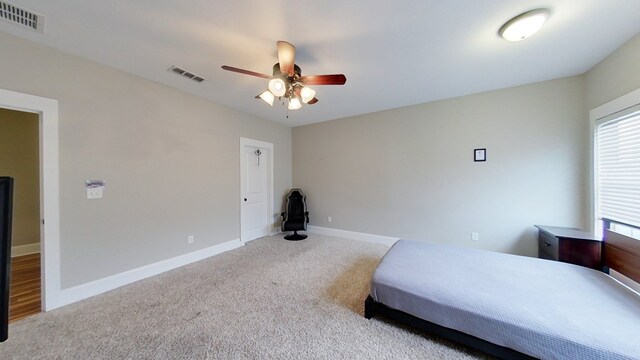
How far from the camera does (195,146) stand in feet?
10.7

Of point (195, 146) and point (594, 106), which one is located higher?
point (594, 106)

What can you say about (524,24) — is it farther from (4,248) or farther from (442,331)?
(4,248)

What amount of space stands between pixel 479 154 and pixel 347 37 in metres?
2.73

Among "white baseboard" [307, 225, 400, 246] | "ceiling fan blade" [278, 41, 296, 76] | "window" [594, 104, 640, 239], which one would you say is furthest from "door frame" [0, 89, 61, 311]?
"window" [594, 104, 640, 239]

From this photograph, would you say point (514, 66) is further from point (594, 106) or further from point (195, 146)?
point (195, 146)

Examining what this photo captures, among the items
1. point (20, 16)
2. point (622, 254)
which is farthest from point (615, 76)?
point (20, 16)

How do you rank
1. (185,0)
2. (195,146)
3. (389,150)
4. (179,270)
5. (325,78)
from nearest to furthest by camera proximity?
(185,0)
(325,78)
(179,270)
(195,146)
(389,150)

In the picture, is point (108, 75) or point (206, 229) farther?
point (206, 229)

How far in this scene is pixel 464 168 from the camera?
11.0ft

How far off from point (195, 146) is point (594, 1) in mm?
4435

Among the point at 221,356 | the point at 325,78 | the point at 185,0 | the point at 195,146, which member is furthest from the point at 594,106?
the point at 195,146

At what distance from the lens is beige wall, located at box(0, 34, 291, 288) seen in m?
2.16

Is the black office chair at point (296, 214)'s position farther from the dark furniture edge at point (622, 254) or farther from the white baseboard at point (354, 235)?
the dark furniture edge at point (622, 254)

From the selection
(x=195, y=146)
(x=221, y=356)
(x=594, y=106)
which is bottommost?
(x=221, y=356)
